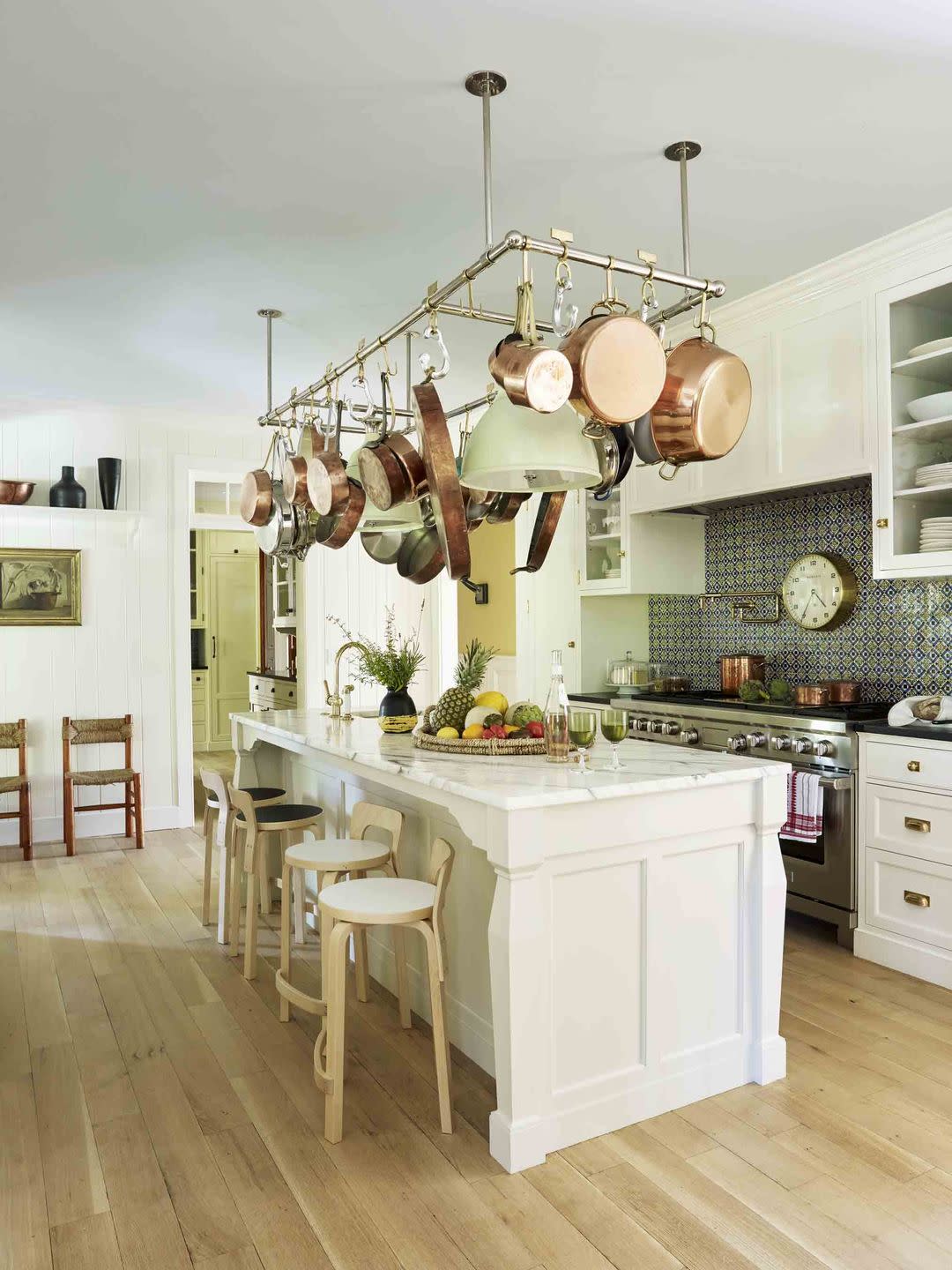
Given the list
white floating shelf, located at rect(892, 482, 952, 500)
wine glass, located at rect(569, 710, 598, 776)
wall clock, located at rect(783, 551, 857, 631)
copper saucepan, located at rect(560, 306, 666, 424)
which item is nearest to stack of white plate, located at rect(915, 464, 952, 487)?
white floating shelf, located at rect(892, 482, 952, 500)

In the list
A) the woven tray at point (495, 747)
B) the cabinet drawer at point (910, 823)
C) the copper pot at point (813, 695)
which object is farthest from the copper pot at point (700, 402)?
the copper pot at point (813, 695)

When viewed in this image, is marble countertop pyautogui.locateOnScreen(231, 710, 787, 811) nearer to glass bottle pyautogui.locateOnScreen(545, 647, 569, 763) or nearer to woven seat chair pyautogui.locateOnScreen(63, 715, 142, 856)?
glass bottle pyautogui.locateOnScreen(545, 647, 569, 763)

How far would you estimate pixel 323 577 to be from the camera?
6668 millimetres

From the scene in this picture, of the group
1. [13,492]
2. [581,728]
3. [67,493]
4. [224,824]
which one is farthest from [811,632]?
[13,492]

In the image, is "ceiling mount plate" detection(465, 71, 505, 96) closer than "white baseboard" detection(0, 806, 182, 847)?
Yes

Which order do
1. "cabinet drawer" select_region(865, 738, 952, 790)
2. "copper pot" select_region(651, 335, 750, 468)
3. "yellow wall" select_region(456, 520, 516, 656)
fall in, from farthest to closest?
"yellow wall" select_region(456, 520, 516, 656), "cabinet drawer" select_region(865, 738, 952, 790), "copper pot" select_region(651, 335, 750, 468)

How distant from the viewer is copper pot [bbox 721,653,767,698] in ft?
15.2

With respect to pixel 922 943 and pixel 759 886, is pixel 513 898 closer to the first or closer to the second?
pixel 759 886

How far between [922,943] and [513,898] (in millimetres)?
1951

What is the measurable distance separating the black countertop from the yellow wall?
8.79 ft

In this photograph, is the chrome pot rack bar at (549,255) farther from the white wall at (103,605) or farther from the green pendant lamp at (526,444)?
the white wall at (103,605)

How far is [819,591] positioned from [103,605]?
4.23 meters

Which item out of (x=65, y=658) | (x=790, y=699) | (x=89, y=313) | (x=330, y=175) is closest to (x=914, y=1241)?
(x=790, y=699)

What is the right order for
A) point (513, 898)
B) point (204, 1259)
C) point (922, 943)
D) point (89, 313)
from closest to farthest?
point (204, 1259)
point (513, 898)
point (922, 943)
point (89, 313)
